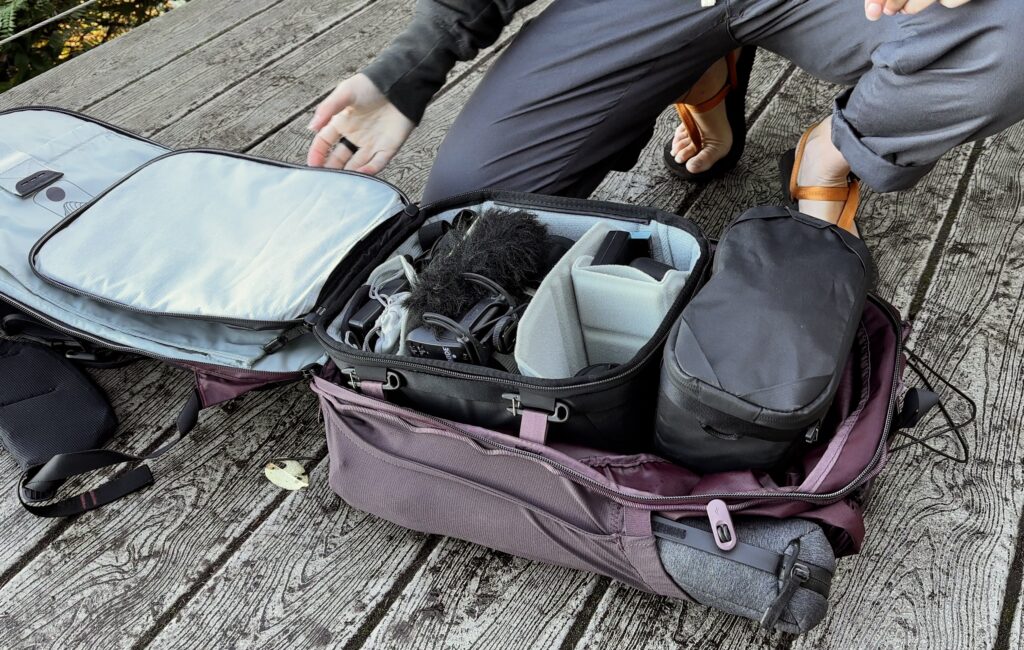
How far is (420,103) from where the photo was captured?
1.34 m

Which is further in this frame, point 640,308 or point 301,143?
point 301,143

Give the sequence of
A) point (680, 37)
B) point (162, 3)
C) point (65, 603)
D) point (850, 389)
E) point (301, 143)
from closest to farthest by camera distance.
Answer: point (850, 389) → point (65, 603) → point (680, 37) → point (301, 143) → point (162, 3)

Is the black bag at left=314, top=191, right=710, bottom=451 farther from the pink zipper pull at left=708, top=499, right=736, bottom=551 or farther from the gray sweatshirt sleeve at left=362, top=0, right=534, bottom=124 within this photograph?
the gray sweatshirt sleeve at left=362, top=0, right=534, bottom=124

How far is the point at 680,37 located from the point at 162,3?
2521 millimetres

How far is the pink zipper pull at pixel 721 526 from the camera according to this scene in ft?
2.87

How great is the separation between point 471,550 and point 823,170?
0.84 m

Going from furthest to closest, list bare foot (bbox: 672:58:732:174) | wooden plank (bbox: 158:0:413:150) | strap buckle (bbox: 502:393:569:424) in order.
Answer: wooden plank (bbox: 158:0:413:150) < bare foot (bbox: 672:58:732:174) < strap buckle (bbox: 502:393:569:424)

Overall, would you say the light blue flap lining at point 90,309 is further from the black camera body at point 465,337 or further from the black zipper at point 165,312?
the black camera body at point 465,337

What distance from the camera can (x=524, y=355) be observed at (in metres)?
0.95

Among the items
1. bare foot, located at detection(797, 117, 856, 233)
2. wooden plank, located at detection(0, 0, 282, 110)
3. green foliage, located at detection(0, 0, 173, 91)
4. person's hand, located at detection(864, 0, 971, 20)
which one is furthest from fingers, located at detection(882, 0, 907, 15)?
green foliage, located at detection(0, 0, 173, 91)

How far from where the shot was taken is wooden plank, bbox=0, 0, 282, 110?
6.56ft

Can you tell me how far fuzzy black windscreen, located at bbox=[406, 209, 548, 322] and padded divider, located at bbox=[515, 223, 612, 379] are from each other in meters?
0.06

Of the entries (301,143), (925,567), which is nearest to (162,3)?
(301,143)

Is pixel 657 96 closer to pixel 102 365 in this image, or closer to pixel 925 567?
pixel 925 567
